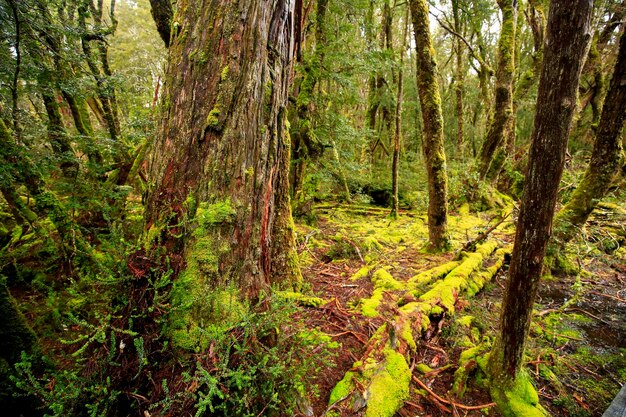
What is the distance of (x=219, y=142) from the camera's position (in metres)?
2.05

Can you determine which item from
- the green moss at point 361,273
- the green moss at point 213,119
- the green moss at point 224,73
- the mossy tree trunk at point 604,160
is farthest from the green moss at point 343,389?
the mossy tree trunk at point 604,160

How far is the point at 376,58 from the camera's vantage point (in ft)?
24.2

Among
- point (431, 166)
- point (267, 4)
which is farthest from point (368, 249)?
point (267, 4)

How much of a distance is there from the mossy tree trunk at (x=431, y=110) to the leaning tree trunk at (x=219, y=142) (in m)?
4.19

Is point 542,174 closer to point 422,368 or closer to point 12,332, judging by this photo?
point 422,368

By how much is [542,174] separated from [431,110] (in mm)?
3741

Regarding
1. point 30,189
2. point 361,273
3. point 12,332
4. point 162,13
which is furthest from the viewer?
point 361,273

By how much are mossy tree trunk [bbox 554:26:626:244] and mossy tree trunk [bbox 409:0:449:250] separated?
1948 millimetres

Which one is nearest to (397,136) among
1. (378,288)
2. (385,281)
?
(385,281)

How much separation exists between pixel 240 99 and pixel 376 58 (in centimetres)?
646

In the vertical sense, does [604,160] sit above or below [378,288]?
above

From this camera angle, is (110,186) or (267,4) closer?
(267,4)

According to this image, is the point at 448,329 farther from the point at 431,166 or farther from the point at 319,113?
the point at 319,113

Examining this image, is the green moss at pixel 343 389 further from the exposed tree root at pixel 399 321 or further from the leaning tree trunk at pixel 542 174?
the leaning tree trunk at pixel 542 174
